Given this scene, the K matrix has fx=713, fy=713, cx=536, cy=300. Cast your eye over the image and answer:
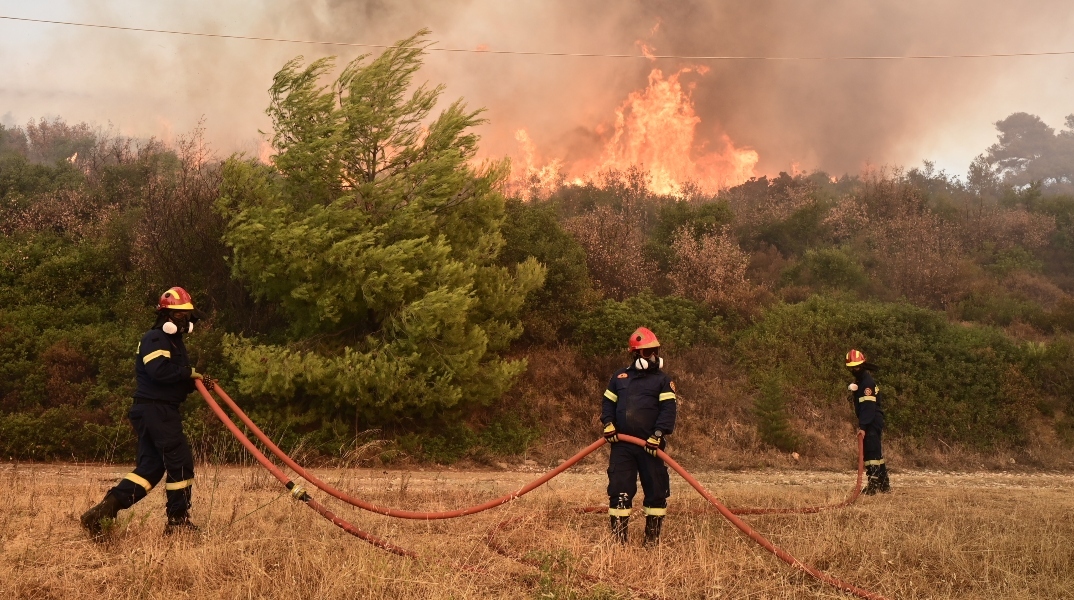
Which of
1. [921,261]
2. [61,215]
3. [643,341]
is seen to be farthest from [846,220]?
[61,215]

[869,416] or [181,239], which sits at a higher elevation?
[181,239]

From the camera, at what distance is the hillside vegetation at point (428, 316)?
15758mm

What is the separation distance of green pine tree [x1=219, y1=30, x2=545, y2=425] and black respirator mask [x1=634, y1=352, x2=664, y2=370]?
8.62 metres

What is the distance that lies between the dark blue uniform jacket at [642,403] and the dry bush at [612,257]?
17.9m

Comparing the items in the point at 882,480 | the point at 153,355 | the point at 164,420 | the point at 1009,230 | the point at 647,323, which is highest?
the point at 1009,230

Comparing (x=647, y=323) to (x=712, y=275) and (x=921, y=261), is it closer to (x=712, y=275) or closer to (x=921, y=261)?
(x=712, y=275)

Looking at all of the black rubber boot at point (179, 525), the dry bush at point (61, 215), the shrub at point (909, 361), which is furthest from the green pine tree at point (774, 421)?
the dry bush at point (61, 215)

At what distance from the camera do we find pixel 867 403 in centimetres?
1141

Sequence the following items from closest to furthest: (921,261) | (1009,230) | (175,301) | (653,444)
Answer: (175,301)
(653,444)
(921,261)
(1009,230)

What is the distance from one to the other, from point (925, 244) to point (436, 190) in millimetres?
24338

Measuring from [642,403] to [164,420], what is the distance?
4.60 m

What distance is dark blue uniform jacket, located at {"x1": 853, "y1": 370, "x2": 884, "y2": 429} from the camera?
11.3 metres

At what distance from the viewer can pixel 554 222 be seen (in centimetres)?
2395

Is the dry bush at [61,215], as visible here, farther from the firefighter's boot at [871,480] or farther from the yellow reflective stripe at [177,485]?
the firefighter's boot at [871,480]
